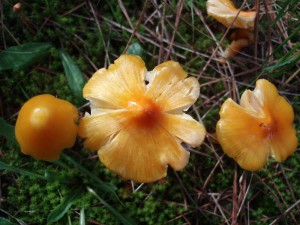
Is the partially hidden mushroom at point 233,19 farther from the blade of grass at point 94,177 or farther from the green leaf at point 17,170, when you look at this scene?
the green leaf at point 17,170

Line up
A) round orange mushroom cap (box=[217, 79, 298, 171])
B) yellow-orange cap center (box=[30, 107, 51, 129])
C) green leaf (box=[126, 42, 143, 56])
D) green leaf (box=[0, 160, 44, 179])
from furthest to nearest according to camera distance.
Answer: green leaf (box=[126, 42, 143, 56]) < green leaf (box=[0, 160, 44, 179]) < round orange mushroom cap (box=[217, 79, 298, 171]) < yellow-orange cap center (box=[30, 107, 51, 129])

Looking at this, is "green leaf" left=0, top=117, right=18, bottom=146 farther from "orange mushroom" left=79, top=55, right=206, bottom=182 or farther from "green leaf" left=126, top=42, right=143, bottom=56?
"green leaf" left=126, top=42, right=143, bottom=56

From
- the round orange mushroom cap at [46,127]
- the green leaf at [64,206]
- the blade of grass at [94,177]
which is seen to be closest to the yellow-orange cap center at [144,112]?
the round orange mushroom cap at [46,127]

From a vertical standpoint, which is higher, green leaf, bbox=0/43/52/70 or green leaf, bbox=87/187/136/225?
green leaf, bbox=0/43/52/70

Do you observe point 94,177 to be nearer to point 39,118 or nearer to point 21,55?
point 39,118

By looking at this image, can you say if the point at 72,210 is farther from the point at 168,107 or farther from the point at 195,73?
the point at 195,73

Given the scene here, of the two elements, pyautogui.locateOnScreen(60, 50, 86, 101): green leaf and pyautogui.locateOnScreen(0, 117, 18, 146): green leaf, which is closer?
pyautogui.locateOnScreen(0, 117, 18, 146): green leaf

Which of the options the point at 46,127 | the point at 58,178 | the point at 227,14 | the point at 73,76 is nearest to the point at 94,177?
the point at 58,178

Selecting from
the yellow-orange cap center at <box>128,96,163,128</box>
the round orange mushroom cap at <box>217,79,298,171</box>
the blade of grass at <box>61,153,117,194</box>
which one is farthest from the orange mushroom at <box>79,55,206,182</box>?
the blade of grass at <box>61,153,117,194</box>
